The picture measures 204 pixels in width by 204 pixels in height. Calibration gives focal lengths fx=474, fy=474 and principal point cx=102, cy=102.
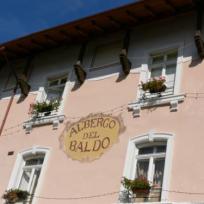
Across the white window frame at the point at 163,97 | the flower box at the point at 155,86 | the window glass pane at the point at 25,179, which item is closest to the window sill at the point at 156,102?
the white window frame at the point at 163,97

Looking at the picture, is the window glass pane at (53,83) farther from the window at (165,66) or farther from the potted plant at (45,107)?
the window at (165,66)

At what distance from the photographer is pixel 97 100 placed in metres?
13.2

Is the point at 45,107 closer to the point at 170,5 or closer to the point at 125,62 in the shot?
the point at 125,62

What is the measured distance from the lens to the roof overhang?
42.3 ft

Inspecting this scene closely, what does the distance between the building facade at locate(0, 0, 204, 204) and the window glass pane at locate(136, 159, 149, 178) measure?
0.08 feet

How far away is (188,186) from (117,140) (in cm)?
245

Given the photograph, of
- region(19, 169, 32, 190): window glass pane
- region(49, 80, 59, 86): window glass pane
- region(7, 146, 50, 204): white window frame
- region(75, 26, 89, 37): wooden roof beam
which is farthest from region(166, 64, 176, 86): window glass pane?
region(19, 169, 32, 190): window glass pane

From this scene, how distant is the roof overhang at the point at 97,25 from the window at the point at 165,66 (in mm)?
1125

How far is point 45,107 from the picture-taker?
554 inches

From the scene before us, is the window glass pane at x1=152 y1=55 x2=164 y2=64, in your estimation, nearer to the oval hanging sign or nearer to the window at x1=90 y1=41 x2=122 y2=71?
the window at x1=90 y1=41 x2=122 y2=71

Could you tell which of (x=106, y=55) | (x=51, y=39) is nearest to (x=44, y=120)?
(x=106, y=55)

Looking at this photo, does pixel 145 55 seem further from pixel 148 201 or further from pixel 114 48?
pixel 148 201

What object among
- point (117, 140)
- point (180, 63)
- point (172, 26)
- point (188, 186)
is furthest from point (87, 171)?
point (172, 26)

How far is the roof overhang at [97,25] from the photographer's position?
12902mm
